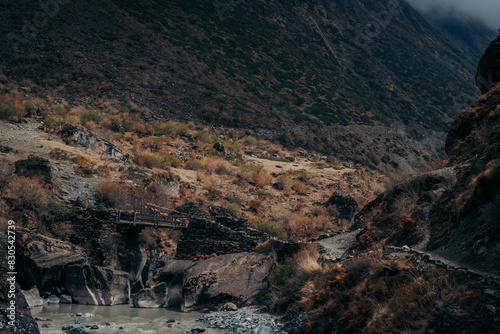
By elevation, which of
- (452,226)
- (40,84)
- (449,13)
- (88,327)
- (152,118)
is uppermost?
(449,13)

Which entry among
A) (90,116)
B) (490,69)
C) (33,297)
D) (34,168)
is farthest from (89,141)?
(490,69)

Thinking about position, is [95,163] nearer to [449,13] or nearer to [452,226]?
[452,226]

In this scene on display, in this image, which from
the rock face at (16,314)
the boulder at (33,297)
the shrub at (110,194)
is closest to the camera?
the rock face at (16,314)

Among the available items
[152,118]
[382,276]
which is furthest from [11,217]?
[152,118]

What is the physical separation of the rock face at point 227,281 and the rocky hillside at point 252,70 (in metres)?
28.8

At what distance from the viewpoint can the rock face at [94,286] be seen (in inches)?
599

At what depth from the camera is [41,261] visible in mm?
14727

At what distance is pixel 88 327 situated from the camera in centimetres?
1107

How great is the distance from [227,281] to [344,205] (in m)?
15.4

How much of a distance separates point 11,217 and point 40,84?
26947mm

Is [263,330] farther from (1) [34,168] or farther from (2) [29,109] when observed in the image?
(2) [29,109]

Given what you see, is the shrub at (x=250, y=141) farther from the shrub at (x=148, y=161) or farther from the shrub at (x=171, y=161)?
the shrub at (x=148, y=161)

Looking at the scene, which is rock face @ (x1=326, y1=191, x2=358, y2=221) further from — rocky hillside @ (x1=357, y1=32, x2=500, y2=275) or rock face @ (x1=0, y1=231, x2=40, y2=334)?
rock face @ (x1=0, y1=231, x2=40, y2=334)

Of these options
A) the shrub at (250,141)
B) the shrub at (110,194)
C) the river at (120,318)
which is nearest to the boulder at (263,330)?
the river at (120,318)
